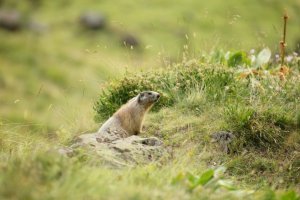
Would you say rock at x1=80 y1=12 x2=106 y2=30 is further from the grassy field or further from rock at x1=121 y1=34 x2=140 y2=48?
the grassy field

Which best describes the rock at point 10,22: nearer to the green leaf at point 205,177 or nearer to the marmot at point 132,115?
the marmot at point 132,115

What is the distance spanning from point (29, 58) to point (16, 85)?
5.38 m

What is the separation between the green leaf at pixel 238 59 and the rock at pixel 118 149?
3372mm

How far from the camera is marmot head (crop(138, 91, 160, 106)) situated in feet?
33.1

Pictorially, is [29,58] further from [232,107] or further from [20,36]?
[232,107]

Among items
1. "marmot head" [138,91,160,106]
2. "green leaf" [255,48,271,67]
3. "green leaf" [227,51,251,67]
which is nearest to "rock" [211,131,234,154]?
"marmot head" [138,91,160,106]

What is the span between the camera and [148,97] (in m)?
10.1

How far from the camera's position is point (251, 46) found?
14031 mm

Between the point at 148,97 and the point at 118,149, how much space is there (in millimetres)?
1883

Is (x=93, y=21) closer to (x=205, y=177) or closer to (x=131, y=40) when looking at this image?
(x=131, y=40)

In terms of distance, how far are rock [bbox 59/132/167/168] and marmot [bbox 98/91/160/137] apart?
0.46m

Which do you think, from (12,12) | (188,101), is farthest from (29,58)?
(188,101)

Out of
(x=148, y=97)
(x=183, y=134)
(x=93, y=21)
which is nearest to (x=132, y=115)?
(x=148, y=97)

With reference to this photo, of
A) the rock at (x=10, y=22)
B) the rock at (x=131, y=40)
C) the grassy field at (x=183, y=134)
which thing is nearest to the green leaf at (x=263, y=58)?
the grassy field at (x=183, y=134)
